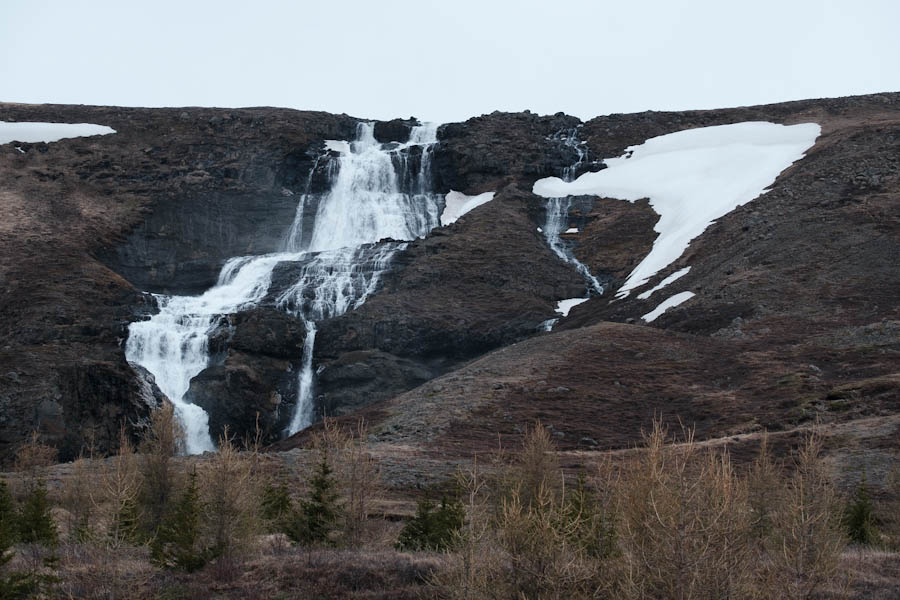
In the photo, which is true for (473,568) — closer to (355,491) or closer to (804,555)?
(804,555)

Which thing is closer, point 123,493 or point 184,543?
point 123,493

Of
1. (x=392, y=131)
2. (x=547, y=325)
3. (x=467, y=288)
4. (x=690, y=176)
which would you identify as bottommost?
(x=547, y=325)

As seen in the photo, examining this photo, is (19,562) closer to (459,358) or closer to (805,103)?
(459,358)

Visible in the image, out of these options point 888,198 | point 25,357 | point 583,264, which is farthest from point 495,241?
point 25,357

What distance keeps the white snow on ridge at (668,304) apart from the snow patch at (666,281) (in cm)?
311

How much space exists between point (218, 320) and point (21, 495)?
31.4m

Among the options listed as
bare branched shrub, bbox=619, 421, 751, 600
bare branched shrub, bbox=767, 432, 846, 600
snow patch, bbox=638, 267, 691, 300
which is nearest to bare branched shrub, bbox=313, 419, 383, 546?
bare branched shrub, bbox=619, 421, 751, 600

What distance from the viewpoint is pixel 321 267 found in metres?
69.0

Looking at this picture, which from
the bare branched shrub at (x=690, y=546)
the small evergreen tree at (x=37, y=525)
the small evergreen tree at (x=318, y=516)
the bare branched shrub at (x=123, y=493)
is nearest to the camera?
the bare branched shrub at (x=690, y=546)

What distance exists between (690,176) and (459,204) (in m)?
22.3

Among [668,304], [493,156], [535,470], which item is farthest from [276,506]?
[493,156]

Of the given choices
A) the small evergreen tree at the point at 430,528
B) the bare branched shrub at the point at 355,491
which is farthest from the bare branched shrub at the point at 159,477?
the small evergreen tree at the point at 430,528

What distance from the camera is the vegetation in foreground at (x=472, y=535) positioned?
458 inches

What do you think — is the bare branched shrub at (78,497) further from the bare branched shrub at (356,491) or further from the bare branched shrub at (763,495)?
the bare branched shrub at (763,495)
